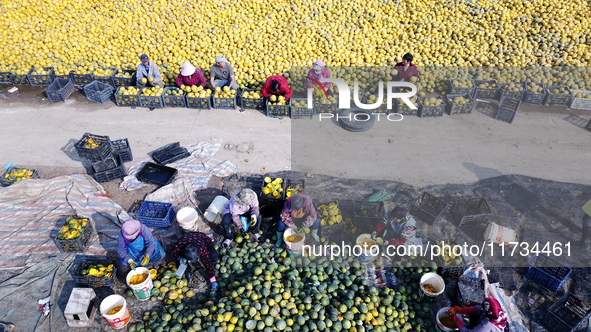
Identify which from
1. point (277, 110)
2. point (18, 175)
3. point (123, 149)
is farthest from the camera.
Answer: point (277, 110)

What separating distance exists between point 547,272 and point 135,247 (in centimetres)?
814

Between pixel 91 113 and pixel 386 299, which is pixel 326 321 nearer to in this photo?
pixel 386 299

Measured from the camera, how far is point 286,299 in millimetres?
6613

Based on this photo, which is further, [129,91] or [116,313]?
[129,91]

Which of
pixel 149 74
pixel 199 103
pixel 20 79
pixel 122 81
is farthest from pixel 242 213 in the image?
pixel 20 79

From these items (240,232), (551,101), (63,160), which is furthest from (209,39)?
(551,101)

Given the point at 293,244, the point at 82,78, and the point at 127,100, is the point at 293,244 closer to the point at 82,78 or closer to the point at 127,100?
the point at 127,100

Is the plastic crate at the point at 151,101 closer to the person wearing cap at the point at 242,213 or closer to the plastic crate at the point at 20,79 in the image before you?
the plastic crate at the point at 20,79

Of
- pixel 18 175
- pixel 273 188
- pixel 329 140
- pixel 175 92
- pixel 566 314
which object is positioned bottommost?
pixel 566 314

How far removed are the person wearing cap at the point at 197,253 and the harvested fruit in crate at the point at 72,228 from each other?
8.02 ft

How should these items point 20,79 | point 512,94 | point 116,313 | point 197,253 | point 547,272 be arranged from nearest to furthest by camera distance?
point 116,313
point 197,253
point 547,272
point 512,94
point 20,79

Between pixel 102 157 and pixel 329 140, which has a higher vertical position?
pixel 102 157

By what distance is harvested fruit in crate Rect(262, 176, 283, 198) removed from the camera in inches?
342

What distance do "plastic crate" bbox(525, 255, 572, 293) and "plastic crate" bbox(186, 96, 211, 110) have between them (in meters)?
10.1
